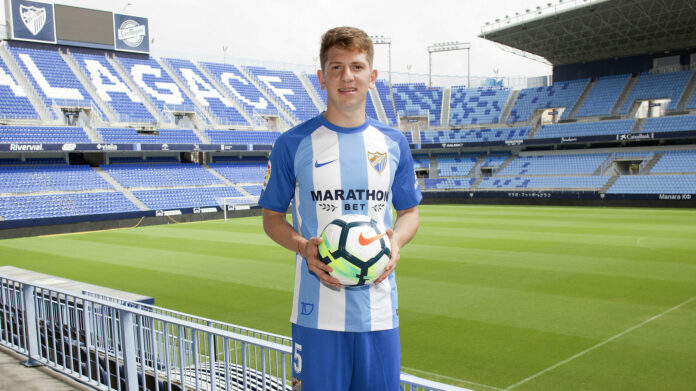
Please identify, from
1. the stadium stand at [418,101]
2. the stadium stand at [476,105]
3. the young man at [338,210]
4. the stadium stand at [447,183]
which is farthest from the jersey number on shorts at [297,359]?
the stadium stand at [418,101]

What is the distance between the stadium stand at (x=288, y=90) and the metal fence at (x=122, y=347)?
41.2 m

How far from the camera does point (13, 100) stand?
3384 cm

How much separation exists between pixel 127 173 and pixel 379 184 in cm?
3575

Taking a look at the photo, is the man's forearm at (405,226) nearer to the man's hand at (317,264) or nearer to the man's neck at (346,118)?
the man's hand at (317,264)

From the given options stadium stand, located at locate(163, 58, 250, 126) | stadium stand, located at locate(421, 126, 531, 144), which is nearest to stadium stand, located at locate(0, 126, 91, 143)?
stadium stand, located at locate(163, 58, 250, 126)

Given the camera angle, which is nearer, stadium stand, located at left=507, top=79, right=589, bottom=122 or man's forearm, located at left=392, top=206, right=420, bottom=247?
man's forearm, located at left=392, top=206, right=420, bottom=247

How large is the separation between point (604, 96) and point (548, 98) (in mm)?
4853

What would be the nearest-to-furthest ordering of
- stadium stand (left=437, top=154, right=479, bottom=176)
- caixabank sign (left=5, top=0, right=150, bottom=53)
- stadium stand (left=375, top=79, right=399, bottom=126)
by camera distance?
caixabank sign (left=5, top=0, right=150, bottom=53) → stadium stand (left=437, top=154, right=479, bottom=176) → stadium stand (left=375, top=79, right=399, bottom=126)

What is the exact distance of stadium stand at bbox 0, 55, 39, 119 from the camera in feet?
108

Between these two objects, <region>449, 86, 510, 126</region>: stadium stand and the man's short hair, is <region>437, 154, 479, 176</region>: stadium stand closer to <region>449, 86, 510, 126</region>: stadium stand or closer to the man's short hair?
<region>449, 86, 510, 126</region>: stadium stand

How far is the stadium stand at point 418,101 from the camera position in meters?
53.5

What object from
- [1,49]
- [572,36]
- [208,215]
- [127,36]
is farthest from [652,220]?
[1,49]

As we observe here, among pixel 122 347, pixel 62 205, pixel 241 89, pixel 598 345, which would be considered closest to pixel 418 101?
pixel 241 89

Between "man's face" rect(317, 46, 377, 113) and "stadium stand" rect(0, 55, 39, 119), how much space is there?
3629cm
